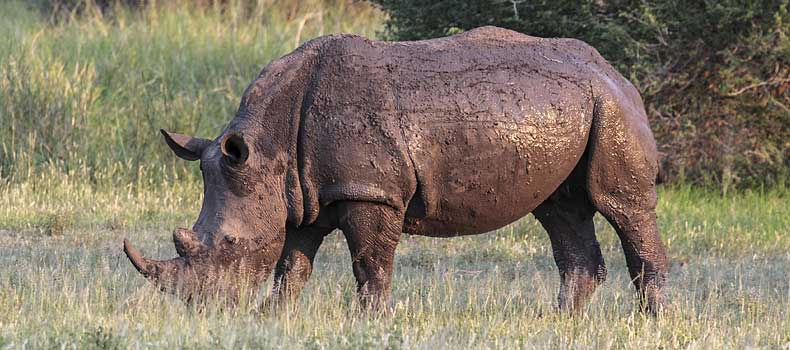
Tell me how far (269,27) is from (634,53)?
21.6ft

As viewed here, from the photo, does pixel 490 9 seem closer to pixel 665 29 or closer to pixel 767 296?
pixel 665 29

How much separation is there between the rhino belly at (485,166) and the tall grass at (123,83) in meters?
5.82

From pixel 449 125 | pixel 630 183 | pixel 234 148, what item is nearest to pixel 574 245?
pixel 630 183

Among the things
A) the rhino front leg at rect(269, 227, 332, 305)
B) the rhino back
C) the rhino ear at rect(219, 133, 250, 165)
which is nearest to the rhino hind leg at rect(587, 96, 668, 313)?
the rhino back

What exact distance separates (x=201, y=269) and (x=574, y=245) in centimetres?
224

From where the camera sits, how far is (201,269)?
245 inches

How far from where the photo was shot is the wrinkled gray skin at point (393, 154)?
20.4 ft

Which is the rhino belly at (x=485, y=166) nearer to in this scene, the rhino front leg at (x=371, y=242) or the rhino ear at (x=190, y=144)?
the rhino front leg at (x=371, y=242)

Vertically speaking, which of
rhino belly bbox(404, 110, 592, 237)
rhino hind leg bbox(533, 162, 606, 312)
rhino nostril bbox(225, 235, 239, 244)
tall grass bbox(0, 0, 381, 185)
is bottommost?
tall grass bbox(0, 0, 381, 185)

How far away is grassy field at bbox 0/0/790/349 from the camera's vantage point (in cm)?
602

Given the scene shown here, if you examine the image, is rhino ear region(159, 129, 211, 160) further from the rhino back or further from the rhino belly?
the rhino belly

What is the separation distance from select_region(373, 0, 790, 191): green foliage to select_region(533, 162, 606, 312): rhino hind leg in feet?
14.1

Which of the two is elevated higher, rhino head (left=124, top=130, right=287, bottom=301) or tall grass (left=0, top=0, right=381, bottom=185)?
rhino head (left=124, top=130, right=287, bottom=301)

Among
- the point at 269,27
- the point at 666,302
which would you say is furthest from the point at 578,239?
the point at 269,27
